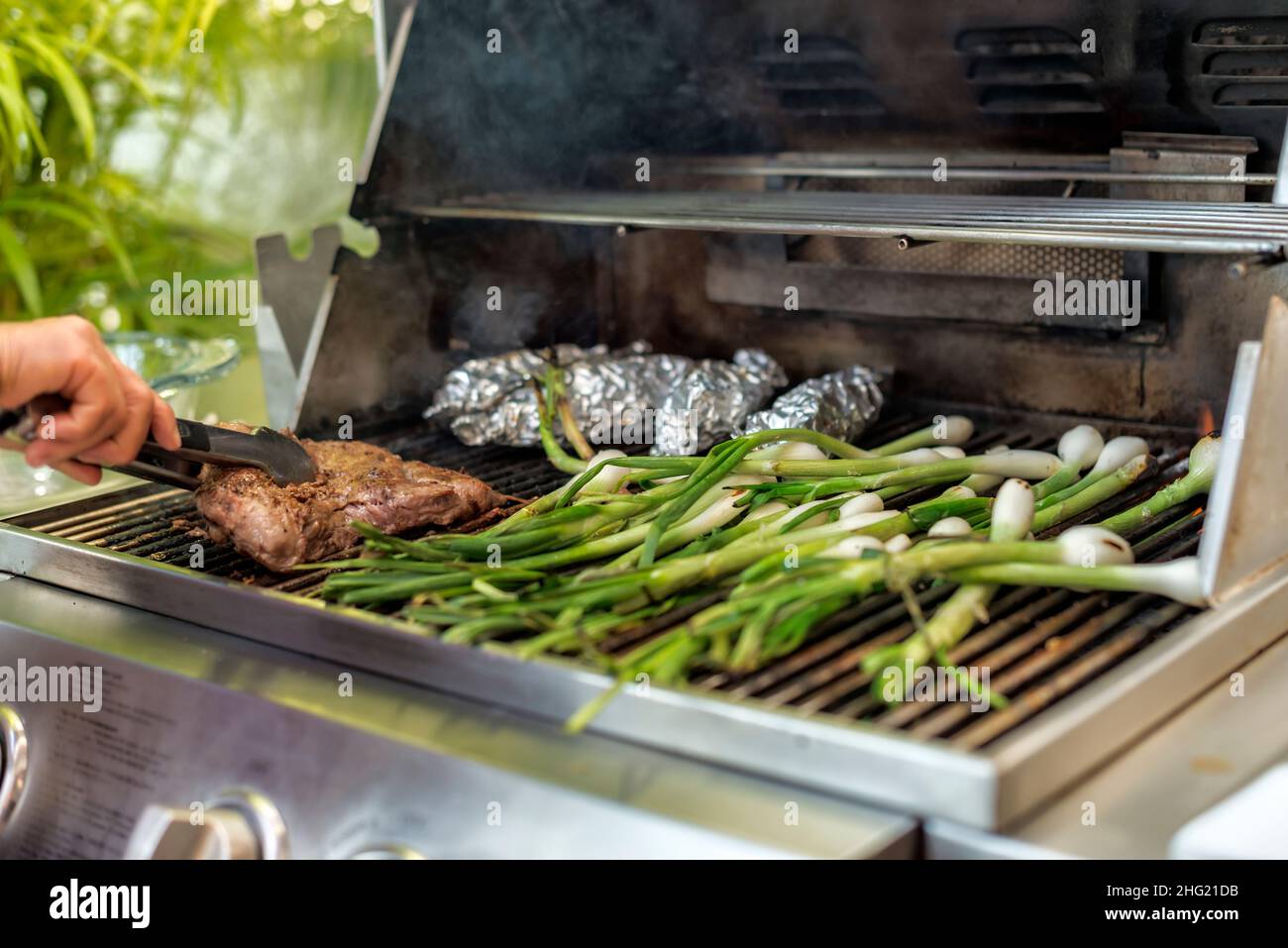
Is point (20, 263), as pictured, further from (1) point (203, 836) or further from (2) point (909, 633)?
(2) point (909, 633)

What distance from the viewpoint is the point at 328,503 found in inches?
76.2

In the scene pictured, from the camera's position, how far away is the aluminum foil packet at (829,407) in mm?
2297

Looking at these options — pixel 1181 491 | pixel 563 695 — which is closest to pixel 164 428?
pixel 563 695

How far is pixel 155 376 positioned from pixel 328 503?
34.1 inches

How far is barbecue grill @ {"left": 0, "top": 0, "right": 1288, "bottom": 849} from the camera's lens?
140cm

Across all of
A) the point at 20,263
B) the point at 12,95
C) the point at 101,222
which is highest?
the point at 12,95

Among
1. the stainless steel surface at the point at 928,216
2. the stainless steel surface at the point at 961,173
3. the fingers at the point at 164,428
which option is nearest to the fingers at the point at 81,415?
the fingers at the point at 164,428

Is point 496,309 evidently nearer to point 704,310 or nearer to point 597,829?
point 704,310

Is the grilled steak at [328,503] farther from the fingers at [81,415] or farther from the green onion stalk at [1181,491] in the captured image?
the green onion stalk at [1181,491]

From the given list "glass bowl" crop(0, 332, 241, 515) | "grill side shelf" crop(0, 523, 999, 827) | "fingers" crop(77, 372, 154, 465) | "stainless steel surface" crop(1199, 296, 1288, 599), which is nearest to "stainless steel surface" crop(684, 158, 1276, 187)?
"stainless steel surface" crop(1199, 296, 1288, 599)

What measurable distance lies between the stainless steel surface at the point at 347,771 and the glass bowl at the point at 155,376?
0.65 metres

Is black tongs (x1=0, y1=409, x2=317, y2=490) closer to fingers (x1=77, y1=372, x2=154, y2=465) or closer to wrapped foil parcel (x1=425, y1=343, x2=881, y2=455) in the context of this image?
fingers (x1=77, y1=372, x2=154, y2=465)

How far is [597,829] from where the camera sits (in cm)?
126

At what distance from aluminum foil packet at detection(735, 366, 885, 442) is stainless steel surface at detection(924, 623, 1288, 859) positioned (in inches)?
35.2
